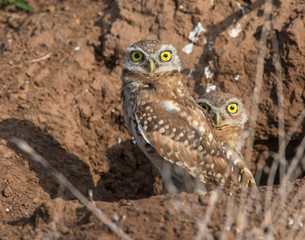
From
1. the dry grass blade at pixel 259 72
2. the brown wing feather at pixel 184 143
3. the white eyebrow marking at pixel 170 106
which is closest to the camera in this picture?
the brown wing feather at pixel 184 143

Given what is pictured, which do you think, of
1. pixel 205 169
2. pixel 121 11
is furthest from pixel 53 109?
pixel 205 169

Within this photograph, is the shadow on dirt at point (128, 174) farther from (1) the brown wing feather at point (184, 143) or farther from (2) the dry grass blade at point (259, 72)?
(1) the brown wing feather at point (184, 143)

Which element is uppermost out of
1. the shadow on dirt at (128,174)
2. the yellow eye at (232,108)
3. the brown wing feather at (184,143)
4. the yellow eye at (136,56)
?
the yellow eye at (136,56)

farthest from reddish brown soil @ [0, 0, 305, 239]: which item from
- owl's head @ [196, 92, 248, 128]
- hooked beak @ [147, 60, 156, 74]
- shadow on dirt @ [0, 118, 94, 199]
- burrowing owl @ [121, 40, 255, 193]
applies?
hooked beak @ [147, 60, 156, 74]

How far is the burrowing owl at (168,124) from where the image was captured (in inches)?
193

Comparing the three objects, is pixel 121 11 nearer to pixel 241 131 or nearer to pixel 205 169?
pixel 241 131

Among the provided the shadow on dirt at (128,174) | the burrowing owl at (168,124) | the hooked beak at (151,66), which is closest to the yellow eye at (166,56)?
the burrowing owl at (168,124)

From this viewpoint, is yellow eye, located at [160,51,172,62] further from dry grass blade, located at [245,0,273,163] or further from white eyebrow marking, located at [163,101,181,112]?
Answer: dry grass blade, located at [245,0,273,163]

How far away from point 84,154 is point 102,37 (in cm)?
179

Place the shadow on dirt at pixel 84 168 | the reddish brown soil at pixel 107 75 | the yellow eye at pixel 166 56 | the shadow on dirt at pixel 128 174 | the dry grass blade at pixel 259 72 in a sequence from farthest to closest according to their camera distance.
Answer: the shadow on dirt at pixel 128 174 < the dry grass blade at pixel 259 72 < the reddish brown soil at pixel 107 75 < the shadow on dirt at pixel 84 168 < the yellow eye at pixel 166 56

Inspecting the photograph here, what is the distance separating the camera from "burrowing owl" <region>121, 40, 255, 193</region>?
193 inches

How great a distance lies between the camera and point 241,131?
250 inches

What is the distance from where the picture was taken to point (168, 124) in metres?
4.95

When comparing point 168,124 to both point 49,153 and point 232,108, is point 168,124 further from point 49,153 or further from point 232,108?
point 49,153
